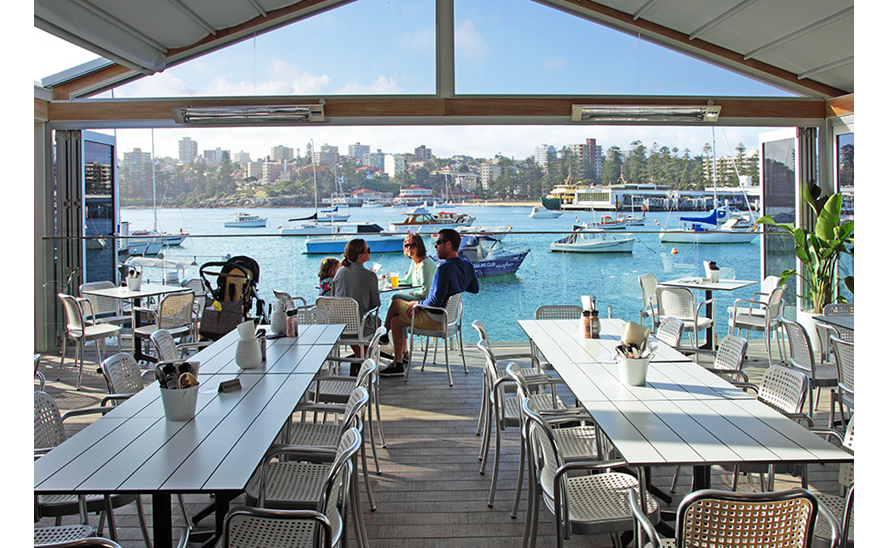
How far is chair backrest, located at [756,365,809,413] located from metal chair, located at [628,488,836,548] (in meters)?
1.15

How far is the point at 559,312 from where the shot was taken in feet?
17.2

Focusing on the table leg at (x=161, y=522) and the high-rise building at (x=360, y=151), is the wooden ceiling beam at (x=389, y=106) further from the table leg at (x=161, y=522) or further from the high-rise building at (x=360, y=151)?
the high-rise building at (x=360, y=151)

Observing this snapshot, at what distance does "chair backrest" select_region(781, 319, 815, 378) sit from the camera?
4.21m

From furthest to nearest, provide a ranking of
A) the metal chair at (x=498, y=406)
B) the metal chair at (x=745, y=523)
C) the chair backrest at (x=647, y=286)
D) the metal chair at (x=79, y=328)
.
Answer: the chair backrest at (x=647, y=286) → the metal chair at (x=79, y=328) → the metal chair at (x=498, y=406) → the metal chair at (x=745, y=523)

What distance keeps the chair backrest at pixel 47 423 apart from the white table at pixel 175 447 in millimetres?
268

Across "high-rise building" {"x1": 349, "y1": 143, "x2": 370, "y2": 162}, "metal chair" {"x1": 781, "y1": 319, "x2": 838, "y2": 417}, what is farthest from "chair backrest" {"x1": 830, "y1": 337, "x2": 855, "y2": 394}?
"high-rise building" {"x1": 349, "y1": 143, "x2": 370, "y2": 162}

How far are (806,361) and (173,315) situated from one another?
568 centimetres

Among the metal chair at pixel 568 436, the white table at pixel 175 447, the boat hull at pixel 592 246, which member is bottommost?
the metal chair at pixel 568 436

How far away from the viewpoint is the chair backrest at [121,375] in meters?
3.15

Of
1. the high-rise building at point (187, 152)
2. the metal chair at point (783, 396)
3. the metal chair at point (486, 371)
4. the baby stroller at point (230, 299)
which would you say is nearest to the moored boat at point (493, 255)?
the baby stroller at point (230, 299)

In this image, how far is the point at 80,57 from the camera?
24.1 feet
